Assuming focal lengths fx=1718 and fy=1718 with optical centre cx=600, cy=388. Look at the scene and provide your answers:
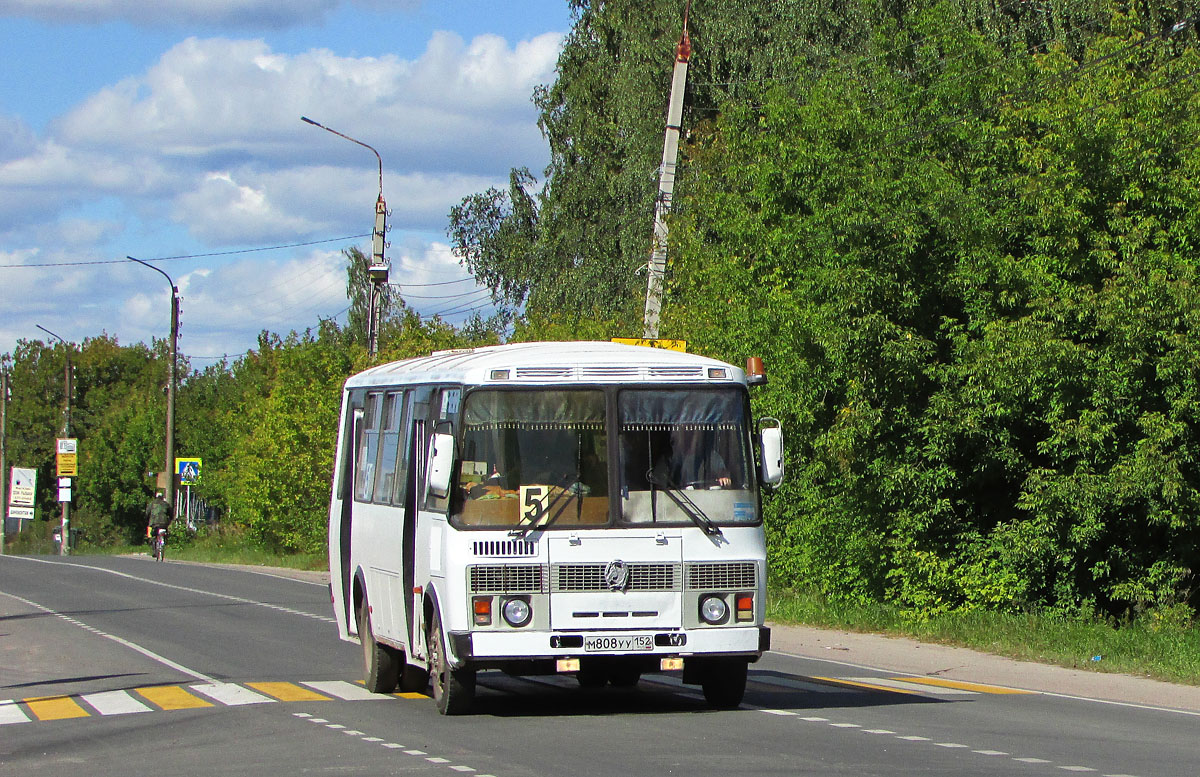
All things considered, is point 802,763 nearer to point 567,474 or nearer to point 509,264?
point 567,474

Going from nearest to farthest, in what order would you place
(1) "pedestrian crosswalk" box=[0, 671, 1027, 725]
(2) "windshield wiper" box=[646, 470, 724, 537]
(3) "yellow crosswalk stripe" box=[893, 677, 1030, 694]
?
(2) "windshield wiper" box=[646, 470, 724, 537] < (1) "pedestrian crosswalk" box=[0, 671, 1027, 725] < (3) "yellow crosswalk stripe" box=[893, 677, 1030, 694]

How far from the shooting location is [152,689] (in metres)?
15.4

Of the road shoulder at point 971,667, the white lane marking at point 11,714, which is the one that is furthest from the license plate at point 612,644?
the road shoulder at point 971,667

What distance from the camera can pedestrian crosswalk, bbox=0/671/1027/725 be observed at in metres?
13.9

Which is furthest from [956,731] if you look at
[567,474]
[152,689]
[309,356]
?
[309,356]

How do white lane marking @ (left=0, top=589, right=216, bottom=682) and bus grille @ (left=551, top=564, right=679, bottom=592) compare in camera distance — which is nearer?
bus grille @ (left=551, top=564, right=679, bottom=592)

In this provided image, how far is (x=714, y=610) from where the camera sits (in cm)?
1273

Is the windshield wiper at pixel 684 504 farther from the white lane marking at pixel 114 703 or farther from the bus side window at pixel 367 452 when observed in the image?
the white lane marking at pixel 114 703

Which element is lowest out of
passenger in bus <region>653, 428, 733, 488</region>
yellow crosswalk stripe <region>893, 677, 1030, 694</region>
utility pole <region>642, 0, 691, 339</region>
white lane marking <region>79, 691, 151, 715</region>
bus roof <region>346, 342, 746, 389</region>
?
white lane marking <region>79, 691, 151, 715</region>

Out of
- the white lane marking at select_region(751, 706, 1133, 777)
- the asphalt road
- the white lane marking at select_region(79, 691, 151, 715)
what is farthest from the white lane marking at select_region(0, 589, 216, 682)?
the white lane marking at select_region(751, 706, 1133, 777)

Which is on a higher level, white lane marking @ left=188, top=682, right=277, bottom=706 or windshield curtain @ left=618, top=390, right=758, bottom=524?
windshield curtain @ left=618, top=390, right=758, bottom=524

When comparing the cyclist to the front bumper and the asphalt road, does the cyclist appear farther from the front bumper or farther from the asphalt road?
the front bumper

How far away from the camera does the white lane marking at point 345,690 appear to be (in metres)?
14.7

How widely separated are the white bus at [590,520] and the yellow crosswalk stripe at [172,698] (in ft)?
6.56
